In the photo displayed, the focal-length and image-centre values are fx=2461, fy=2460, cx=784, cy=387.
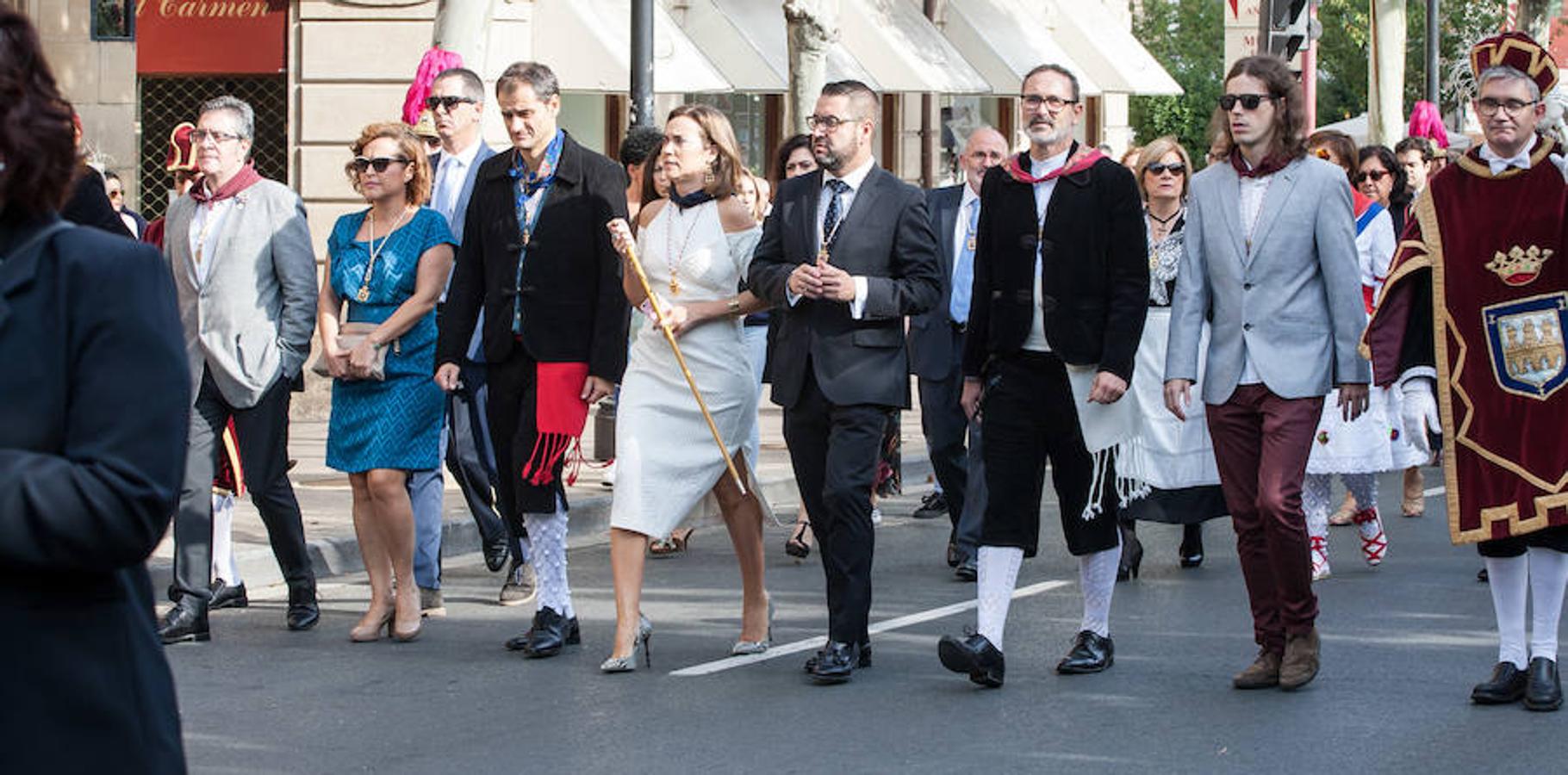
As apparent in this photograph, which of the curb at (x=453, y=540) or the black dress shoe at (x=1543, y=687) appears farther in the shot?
the curb at (x=453, y=540)

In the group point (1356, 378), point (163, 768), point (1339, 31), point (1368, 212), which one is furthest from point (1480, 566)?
point (1339, 31)

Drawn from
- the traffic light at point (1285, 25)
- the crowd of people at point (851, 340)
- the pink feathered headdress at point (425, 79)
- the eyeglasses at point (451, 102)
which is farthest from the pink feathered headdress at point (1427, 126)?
the crowd of people at point (851, 340)

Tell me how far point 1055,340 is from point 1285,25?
10328mm

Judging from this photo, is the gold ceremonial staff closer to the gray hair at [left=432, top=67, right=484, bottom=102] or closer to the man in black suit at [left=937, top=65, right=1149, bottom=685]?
the man in black suit at [left=937, top=65, right=1149, bottom=685]

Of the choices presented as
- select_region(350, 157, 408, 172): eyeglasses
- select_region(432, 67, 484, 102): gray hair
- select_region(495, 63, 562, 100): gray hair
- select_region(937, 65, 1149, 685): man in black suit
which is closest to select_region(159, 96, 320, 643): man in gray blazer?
select_region(350, 157, 408, 172): eyeglasses

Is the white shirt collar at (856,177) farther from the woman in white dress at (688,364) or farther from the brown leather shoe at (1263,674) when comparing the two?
the brown leather shoe at (1263,674)

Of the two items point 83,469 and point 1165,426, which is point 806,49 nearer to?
point 1165,426

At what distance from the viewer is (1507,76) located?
728cm

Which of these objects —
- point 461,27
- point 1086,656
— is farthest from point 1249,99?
point 461,27

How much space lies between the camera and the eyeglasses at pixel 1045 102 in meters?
7.72

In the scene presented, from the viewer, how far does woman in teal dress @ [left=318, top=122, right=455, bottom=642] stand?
8.82m

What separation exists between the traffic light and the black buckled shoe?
10.0 meters

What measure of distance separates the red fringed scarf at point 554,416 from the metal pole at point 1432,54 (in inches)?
1008

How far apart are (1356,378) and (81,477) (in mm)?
5278
